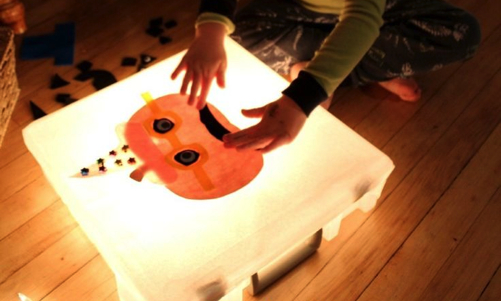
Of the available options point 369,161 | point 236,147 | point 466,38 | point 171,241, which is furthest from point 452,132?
point 171,241

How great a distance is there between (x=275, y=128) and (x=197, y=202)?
179 millimetres

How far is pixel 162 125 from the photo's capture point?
36.4 inches

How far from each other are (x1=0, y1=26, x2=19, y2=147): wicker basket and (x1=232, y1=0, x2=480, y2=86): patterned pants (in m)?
0.54

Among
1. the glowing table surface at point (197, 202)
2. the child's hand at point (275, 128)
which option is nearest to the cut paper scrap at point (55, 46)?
the glowing table surface at point (197, 202)

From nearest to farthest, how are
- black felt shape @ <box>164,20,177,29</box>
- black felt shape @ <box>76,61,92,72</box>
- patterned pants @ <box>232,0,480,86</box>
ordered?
patterned pants @ <box>232,0,480,86</box>
black felt shape @ <box>76,61,92,72</box>
black felt shape @ <box>164,20,177,29</box>

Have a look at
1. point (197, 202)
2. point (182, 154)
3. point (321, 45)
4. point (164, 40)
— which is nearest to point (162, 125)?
point (182, 154)

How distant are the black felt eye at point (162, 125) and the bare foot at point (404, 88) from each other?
612 mm

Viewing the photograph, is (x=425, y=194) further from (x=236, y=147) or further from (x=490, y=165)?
(x=236, y=147)

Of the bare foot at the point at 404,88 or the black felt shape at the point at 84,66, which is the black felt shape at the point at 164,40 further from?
the bare foot at the point at 404,88

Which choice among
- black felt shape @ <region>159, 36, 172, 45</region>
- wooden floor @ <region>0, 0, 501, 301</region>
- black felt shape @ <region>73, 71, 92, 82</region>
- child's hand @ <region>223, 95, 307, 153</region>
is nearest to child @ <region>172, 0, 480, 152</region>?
child's hand @ <region>223, 95, 307, 153</region>

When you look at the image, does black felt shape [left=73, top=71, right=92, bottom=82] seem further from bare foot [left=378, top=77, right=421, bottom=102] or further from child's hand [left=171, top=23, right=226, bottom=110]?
bare foot [left=378, top=77, right=421, bottom=102]

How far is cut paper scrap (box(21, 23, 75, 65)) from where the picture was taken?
1382 millimetres

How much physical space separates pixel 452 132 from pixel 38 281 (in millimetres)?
983

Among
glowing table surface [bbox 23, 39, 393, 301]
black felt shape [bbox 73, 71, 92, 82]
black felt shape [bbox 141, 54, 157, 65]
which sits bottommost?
black felt shape [bbox 73, 71, 92, 82]
